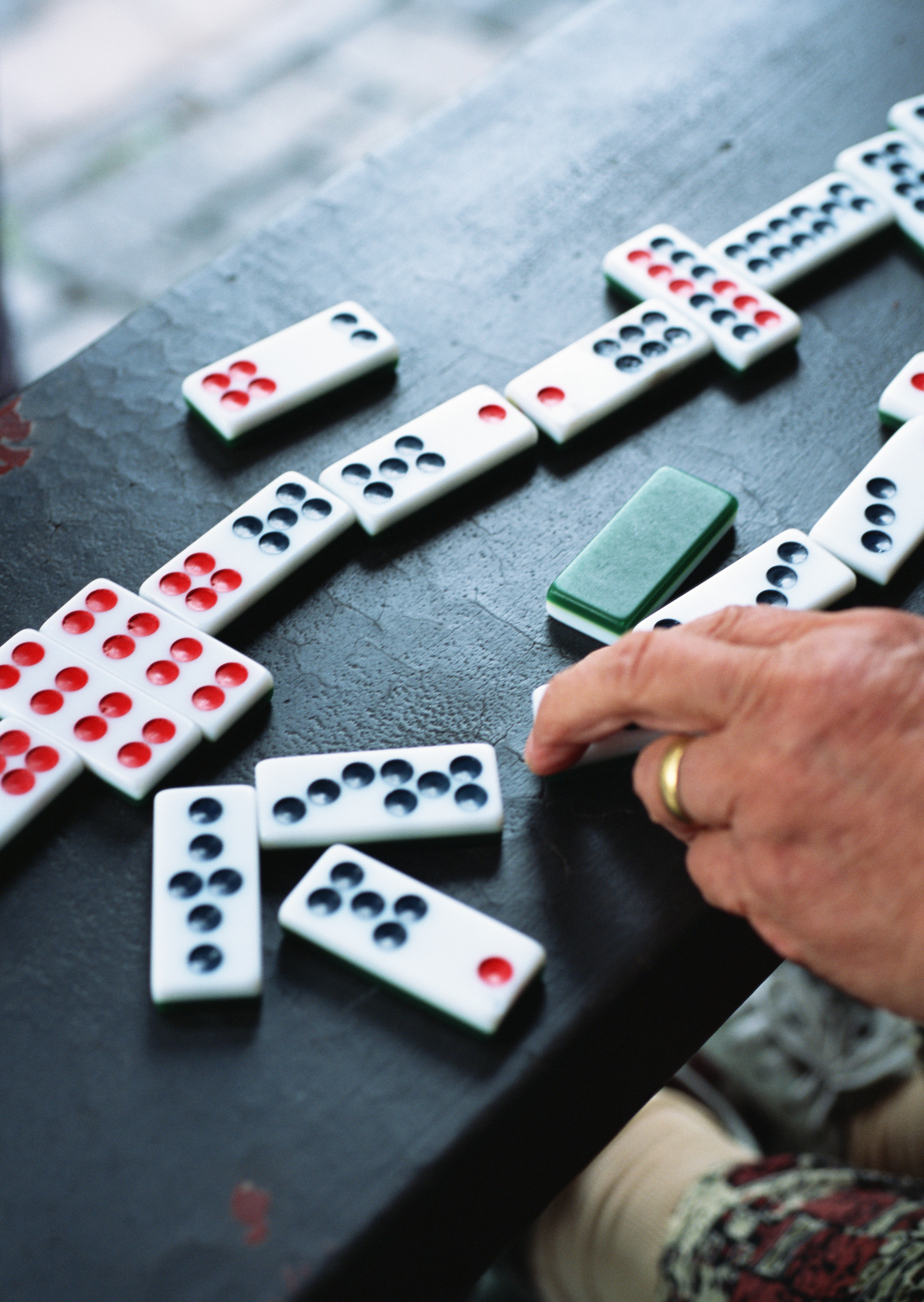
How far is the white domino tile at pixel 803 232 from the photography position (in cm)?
125

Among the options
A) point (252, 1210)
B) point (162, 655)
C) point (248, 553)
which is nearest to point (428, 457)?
point (248, 553)

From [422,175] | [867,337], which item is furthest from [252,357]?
[867,337]

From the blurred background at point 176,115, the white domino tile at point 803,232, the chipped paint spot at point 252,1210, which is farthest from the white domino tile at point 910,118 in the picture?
the blurred background at point 176,115

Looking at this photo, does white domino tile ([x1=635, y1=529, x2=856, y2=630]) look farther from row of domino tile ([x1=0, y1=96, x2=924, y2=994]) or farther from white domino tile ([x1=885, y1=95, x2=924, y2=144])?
white domino tile ([x1=885, y1=95, x2=924, y2=144])

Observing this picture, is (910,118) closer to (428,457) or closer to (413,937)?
(428,457)

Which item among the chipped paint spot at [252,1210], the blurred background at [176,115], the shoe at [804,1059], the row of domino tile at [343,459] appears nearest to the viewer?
the chipped paint spot at [252,1210]

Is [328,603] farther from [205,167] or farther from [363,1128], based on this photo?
[205,167]

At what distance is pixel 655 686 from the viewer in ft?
2.70

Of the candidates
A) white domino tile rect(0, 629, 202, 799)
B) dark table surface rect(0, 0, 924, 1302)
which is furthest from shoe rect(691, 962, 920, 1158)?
white domino tile rect(0, 629, 202, 799)

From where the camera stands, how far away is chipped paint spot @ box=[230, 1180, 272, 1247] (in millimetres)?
705

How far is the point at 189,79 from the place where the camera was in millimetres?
3078

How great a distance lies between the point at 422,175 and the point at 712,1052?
1176mm

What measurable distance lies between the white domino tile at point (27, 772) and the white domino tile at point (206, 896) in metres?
0.07

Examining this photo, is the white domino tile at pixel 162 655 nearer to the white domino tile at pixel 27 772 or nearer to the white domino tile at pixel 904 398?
the white domino tile at pixel 27 772
